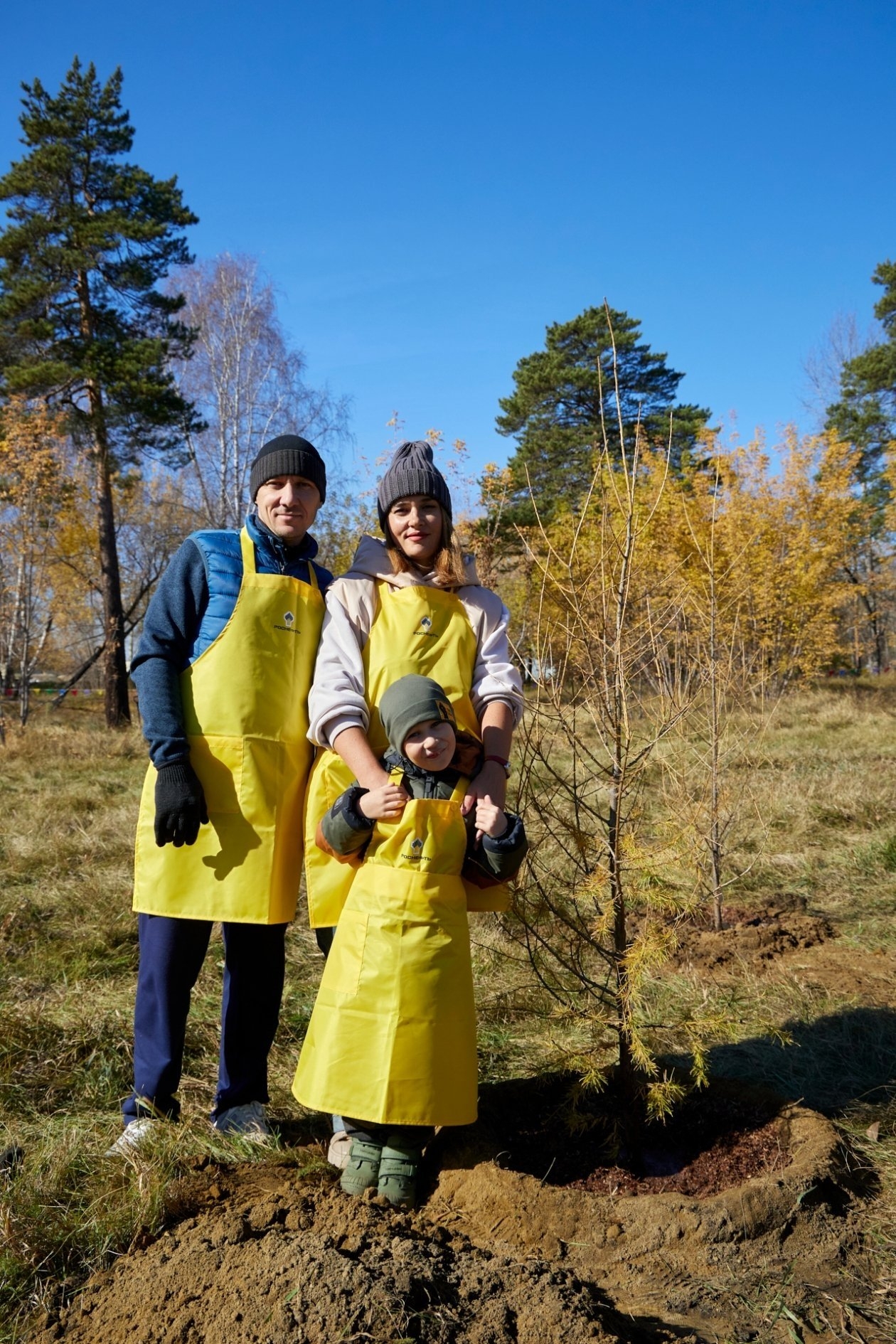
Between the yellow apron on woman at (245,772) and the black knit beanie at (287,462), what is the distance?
24cm

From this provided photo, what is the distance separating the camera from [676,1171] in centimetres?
254

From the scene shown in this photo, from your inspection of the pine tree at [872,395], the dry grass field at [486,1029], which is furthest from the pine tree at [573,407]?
the dry grass field at [486,1029]

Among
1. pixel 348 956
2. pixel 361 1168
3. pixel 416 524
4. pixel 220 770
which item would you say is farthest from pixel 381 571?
pixel 361 1168

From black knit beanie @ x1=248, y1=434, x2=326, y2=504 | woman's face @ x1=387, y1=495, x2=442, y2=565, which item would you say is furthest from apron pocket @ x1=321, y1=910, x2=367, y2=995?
black knit beanie @ x1=248, y1=434, x2=326, y2=504

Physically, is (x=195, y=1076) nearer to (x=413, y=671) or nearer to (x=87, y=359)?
(x=413, y=671)

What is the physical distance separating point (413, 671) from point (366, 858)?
0.53m

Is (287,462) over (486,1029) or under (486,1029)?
over

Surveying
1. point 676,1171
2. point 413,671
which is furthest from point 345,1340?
point 413,671

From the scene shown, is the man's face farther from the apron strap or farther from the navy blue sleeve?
the navy blue sleeve

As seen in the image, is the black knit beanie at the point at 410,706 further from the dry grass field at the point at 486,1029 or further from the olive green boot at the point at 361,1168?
the dry grass field at the point at 486,1029

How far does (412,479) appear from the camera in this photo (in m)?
2.51

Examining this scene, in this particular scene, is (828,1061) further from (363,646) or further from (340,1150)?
(363,646)

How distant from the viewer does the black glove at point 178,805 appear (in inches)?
95.9

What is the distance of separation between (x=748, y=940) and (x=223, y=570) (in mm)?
3177
